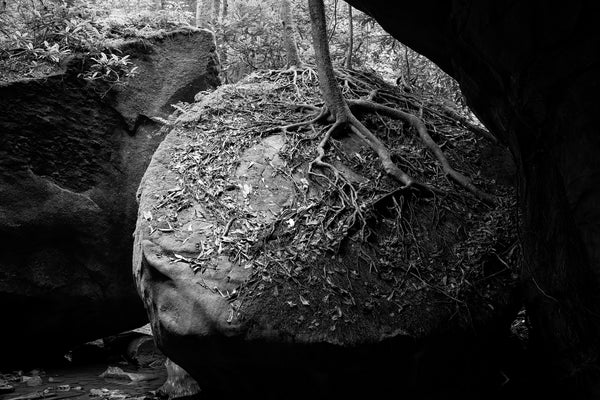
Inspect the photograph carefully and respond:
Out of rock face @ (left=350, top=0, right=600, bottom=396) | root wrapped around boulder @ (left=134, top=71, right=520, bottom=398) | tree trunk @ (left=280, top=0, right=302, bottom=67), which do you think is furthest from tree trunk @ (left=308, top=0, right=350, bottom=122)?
rock face @ (left=350, top=0, right=600, bottom=396)

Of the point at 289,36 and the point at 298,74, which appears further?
the point at 289,36

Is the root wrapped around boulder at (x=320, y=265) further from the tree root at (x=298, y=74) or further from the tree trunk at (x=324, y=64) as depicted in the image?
the tree root at (x=298, y=74)

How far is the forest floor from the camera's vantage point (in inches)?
184

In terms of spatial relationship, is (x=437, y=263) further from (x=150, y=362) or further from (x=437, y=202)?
(x=150, y=362)

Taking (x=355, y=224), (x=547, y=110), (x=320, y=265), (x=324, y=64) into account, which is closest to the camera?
(x=547, y=110)

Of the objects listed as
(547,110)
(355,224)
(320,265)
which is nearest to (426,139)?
(355,224)

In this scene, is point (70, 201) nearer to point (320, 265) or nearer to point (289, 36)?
point (320, 265)

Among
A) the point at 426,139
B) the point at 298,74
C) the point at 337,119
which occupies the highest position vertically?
the point at 298,74

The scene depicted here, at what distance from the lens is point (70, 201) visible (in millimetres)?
6699

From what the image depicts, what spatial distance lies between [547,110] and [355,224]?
7.47ft

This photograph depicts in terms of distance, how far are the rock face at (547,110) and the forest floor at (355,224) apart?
2.76 ft

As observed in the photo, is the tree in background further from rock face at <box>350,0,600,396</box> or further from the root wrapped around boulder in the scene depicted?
rock face at <box>350,0,600,396</box>

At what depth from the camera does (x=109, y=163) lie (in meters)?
7.10

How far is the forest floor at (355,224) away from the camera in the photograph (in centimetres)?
468
